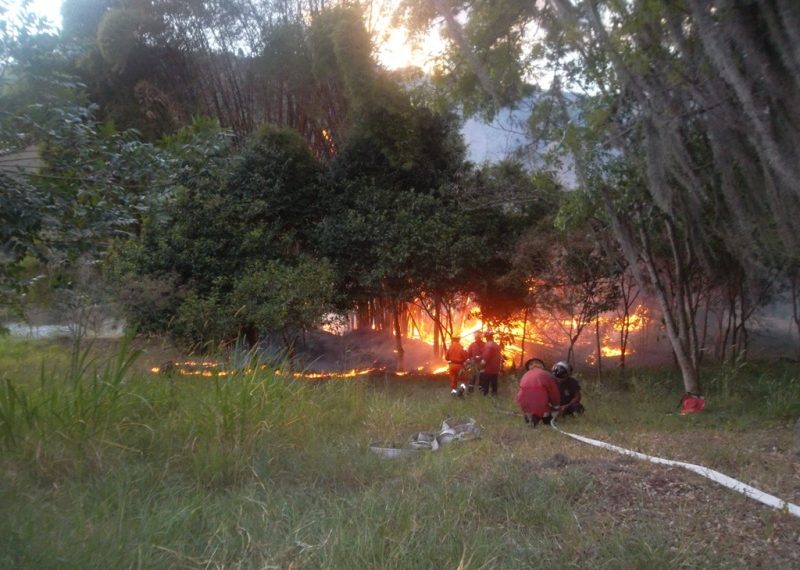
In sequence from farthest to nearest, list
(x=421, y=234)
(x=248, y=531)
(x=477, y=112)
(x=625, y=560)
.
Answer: (x=421, y=234) < (x=477, y=112) < (x=248, y=531) < (x=625, y=560)

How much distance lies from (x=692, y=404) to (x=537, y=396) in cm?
330

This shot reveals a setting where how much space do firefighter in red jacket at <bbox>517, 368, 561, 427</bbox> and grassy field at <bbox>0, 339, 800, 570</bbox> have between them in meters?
0.88

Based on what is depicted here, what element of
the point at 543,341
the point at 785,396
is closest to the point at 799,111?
the point at 785,396

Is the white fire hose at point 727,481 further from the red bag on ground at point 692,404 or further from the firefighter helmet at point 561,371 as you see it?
the red bag on ground at point 692,404

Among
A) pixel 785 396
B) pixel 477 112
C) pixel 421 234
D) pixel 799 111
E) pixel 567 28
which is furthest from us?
pixel 421 234

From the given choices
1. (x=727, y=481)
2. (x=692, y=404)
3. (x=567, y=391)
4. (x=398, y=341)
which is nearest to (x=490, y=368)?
(x=567, y=391)

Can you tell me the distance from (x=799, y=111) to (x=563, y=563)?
206 inches

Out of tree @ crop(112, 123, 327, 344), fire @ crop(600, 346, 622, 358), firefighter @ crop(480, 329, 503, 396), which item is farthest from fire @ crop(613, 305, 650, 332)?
tree @ crop(112, 123, 327, 344)

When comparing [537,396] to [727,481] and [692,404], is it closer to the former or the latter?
[692,404]

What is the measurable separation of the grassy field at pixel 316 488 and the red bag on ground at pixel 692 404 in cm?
222

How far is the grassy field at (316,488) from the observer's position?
4.64 meters

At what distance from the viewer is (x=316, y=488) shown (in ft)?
20.4

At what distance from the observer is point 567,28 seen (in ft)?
34.4

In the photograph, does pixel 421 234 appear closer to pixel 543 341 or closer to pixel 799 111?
pixel 543 341
